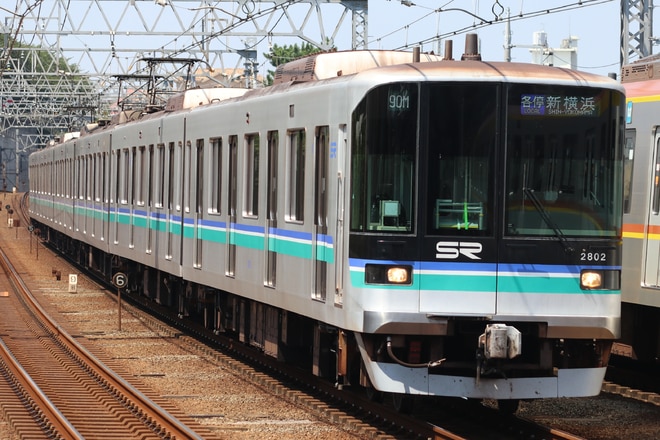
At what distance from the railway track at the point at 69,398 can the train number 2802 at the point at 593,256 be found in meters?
3.21

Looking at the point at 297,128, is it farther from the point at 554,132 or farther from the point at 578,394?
the point at 578,394

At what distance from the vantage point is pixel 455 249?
31.6 feet

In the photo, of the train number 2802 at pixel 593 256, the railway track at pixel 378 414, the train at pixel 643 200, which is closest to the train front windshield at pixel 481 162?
the train number 2802 at pixel 593 256

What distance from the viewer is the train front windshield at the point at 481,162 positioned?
9648mm

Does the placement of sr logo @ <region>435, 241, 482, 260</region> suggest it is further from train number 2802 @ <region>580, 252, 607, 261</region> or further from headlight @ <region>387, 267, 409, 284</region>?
train number 2802 @ <region>580, 252, 607, 261</region>

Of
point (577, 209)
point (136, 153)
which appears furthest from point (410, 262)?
point (136, 153)

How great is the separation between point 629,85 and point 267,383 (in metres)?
4.68

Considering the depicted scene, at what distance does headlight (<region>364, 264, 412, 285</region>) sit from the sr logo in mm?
253

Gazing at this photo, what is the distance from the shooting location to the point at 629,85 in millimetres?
13172

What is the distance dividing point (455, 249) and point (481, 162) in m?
0.66

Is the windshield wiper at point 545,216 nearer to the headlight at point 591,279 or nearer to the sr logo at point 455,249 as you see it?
the headlight at point 591,279

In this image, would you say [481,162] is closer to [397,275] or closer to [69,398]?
[397,275]

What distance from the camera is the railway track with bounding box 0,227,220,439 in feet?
36.4

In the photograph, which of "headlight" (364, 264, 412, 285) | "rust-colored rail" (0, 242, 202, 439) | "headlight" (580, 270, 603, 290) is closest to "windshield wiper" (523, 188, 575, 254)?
"headlight" (580, 270, 603, 290)
